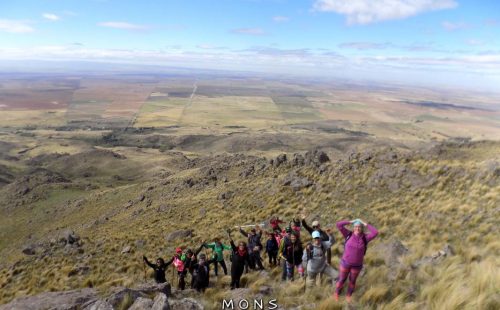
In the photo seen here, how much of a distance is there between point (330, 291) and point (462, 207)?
27.2 ft

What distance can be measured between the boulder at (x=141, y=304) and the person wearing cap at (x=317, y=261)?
12.7 feet

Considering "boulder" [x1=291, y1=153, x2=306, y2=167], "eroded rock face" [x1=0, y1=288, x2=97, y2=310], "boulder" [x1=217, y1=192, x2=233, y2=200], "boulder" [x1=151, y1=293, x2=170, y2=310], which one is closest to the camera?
"boulder" [x1=151, y1=293, x2=170, y2=310]

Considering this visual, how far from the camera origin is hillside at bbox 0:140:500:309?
29.1 feet

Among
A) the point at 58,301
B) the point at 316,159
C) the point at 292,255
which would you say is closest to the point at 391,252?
the point at 292,255

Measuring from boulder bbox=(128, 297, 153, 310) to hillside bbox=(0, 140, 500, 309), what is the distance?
151 cm

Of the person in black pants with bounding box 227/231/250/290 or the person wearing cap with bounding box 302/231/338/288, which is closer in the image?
the person wearing cap with bounding box 302/231/338/288

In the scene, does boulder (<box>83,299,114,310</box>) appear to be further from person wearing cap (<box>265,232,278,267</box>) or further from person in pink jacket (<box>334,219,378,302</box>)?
person wearing cap (<box>265,232,278,267</box>)

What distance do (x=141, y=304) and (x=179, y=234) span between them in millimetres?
13388

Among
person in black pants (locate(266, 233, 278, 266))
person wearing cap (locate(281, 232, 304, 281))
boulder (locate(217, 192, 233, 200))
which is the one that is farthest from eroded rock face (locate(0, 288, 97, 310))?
boulder (locate(217, 192, 233, 200))

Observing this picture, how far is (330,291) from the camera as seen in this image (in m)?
9.00

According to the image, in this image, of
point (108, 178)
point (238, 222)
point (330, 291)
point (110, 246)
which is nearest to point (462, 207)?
point (330, 291)

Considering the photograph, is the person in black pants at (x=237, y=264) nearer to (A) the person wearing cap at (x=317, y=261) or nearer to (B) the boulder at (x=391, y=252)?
(A) the person wearing cap at (x=317, y=261)

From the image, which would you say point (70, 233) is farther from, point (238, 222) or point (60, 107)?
point (60, 107)

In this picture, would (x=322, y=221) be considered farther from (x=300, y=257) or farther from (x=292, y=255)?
(x=292, y=255)
